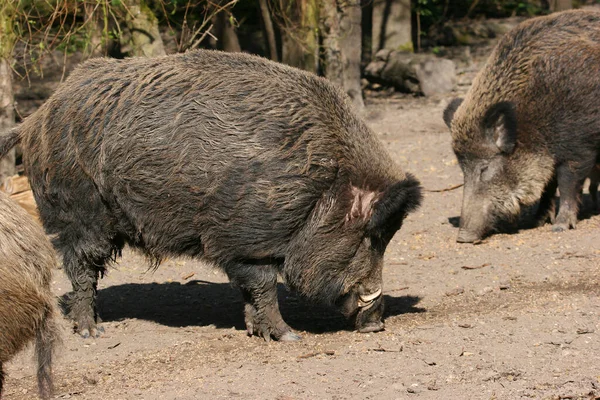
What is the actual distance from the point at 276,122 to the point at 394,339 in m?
1.75

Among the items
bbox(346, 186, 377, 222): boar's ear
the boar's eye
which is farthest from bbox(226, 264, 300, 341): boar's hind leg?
the boar's eye

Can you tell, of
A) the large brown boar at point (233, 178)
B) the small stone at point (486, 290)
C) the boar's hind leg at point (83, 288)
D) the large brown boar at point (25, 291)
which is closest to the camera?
the large brown boar at point (25, 291)

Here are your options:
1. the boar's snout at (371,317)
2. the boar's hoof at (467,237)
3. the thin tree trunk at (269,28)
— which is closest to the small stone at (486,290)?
the boar's snout at (371,317)

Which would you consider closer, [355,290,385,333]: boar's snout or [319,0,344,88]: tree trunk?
[355,290,385,333]: boar's snout

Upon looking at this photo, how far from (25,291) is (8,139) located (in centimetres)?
281

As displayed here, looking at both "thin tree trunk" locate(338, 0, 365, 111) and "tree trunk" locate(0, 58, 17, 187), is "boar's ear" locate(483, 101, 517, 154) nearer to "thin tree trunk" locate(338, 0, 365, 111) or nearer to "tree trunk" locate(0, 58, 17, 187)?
"thin tree trunk" locate(338, 0, 365, 111)

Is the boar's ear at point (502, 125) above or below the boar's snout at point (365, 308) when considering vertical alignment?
above

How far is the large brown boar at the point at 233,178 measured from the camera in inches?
245

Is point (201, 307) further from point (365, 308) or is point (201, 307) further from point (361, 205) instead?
point (361, 205)

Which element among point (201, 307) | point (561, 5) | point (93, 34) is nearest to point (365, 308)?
point (201, 307)

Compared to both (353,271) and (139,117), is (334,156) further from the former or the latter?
(139,117)

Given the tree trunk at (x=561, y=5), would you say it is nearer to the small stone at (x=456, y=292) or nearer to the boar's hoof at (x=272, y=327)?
the small stone at (x=456, y=292)

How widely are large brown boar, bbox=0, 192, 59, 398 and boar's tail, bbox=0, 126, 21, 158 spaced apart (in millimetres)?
2328

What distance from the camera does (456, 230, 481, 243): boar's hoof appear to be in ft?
30.5
